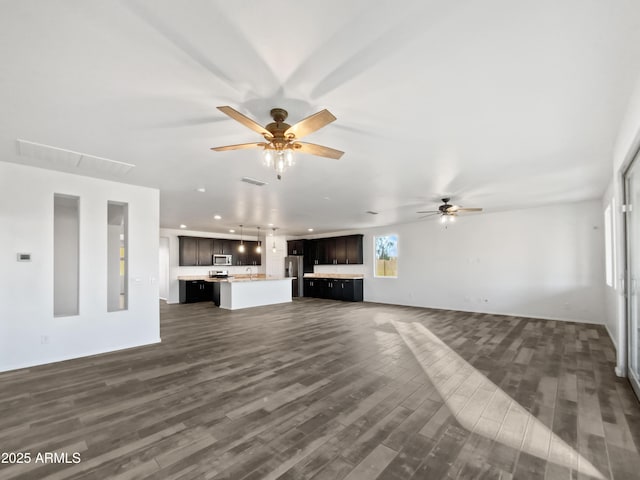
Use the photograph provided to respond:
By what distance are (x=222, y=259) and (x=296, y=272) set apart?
2.96 meters

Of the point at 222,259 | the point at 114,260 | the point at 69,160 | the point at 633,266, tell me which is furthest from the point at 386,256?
the point at 69,160

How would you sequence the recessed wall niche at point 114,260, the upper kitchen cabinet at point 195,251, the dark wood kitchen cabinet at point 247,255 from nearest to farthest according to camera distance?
the recessed wall niche at point 114,260
the upper kitchen cabinet at point 195,251
the dark wood kitchen cabinet at point 247,255

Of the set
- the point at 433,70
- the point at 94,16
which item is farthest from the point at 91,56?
the point at 433,70

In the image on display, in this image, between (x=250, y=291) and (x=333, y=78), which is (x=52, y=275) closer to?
(x=333, y=78)

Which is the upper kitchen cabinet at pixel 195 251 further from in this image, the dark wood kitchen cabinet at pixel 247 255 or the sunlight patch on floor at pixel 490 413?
the sunlight patch on floor at pixel 490 413

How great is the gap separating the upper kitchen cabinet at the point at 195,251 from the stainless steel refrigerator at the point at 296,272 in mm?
3066

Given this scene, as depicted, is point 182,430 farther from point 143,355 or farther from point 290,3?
point 290,3

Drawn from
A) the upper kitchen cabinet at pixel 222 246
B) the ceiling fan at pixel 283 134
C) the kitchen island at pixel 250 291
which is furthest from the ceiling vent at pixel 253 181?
the upper kitchen cabinet at pixel 222 246

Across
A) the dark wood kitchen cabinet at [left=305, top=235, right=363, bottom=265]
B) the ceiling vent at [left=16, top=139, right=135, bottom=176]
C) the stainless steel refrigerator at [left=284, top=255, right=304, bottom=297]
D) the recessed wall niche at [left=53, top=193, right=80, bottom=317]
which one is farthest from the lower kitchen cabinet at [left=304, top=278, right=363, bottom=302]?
the ceiling vent at [left=16, top=139, right=135, bottom=176]

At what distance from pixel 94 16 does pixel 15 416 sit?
3.34 m

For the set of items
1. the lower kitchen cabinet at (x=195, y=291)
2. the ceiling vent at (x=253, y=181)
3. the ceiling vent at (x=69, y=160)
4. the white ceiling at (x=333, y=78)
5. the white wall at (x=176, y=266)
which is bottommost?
the lower kitchen cabinet at (x=195, y=291)

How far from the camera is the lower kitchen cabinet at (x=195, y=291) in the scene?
9.80 m

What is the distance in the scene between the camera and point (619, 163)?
314 centimetres

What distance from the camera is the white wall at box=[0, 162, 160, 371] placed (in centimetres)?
372
